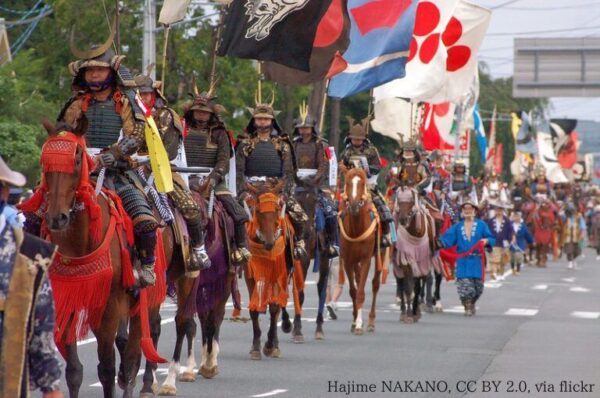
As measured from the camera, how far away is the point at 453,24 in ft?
110

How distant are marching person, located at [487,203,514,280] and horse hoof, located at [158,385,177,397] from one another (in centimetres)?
2600

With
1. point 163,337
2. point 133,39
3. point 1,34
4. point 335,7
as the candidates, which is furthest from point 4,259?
point 133,39

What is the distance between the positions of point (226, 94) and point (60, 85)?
16.4 ft

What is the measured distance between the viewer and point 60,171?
33.6 ft

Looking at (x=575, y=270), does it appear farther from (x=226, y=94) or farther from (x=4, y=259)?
(x=4, y=259)

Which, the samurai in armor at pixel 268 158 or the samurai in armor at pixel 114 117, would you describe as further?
the samurai in armor at pixel 268 158

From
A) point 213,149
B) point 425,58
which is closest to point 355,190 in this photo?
point 213,149

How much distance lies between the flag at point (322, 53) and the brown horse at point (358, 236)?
1834 millimetres

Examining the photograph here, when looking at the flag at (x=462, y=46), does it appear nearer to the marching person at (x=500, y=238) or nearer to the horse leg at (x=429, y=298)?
the marching person at (x=500, y=238)

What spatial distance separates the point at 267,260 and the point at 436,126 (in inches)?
1051

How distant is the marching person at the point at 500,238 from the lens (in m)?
40.2

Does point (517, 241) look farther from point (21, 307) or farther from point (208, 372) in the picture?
point (21, 307)

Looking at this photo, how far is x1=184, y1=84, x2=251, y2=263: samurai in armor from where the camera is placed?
16000mm

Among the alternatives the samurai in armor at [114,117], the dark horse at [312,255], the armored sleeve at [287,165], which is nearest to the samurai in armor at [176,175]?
the samurai in armor at [114,117]
